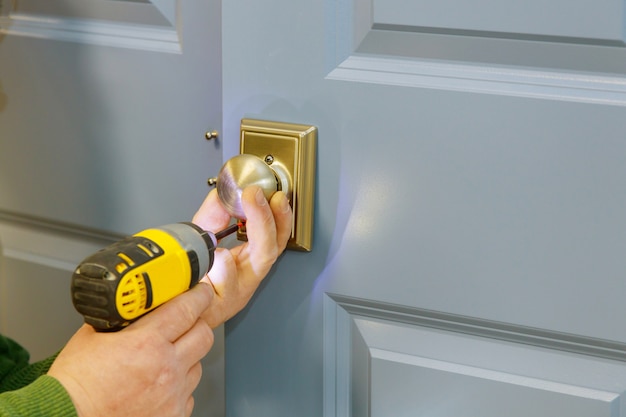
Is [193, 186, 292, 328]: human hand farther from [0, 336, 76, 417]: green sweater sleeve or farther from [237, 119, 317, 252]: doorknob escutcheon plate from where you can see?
[0, 336, 76, 417]: green sweater sleeve

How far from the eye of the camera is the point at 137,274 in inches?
24.3

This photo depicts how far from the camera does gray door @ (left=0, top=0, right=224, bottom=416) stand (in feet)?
2.75

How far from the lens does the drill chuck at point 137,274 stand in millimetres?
607

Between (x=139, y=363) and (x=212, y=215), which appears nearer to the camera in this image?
(x=139, y=363)

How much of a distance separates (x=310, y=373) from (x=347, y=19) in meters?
0.35

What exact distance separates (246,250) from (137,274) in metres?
0.15

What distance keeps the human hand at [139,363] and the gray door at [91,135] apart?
21cm

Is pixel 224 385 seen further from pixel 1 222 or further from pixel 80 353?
pixel 1 222

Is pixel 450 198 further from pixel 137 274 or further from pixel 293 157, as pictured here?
pixel 137 274

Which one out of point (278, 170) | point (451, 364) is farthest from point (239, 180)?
point (451, 364)

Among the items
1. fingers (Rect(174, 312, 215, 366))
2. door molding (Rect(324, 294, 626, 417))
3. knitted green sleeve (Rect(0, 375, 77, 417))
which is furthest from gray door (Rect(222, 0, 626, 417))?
knitted green sleeve (Rect(0, 375, 77, 417))

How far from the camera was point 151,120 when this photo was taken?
86 cm

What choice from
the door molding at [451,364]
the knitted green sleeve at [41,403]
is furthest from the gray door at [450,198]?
the knitted green sleeve at [41,403]

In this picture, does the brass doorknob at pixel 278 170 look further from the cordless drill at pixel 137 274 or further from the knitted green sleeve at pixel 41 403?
the knitted green sleeve at pixel 41 403
